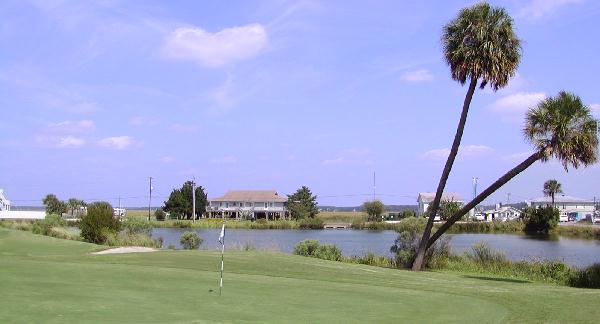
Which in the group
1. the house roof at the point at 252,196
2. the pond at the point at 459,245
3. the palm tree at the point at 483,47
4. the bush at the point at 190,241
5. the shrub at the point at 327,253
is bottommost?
the pond at the point at 459,245

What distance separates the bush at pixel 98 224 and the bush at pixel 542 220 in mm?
66091

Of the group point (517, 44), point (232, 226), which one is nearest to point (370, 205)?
point (232, 226)

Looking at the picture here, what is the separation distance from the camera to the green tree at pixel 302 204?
118 meters

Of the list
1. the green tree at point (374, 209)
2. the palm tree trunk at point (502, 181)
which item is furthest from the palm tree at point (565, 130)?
the green tree at point (374, 209)

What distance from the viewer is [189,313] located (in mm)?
11617

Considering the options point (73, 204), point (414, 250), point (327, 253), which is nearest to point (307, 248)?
point (327, 253)

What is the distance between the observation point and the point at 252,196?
124 meters

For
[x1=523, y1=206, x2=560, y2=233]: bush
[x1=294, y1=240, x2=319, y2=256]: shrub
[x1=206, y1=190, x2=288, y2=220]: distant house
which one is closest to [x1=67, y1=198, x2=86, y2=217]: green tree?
[x1=206, y1=190, x2=288, y2=220]: distant house

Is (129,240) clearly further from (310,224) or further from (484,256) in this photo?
(310,224)

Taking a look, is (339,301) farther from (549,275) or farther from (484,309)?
(549,275)

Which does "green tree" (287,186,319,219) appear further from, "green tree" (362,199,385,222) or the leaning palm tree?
the leaning palm tree

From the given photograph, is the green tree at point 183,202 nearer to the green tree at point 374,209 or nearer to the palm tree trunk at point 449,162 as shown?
the green tree at point 374,209

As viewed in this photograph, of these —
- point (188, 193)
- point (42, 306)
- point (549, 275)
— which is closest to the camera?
point (42, 306)

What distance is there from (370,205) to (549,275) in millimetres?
95962
